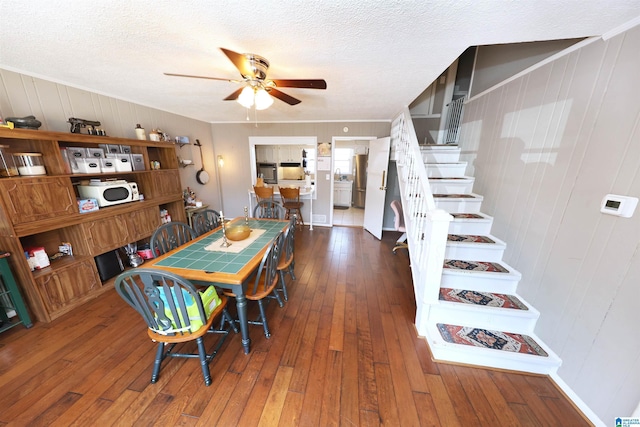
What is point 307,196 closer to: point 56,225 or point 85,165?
point 85,165

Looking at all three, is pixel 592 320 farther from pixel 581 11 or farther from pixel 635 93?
pixel 581 11

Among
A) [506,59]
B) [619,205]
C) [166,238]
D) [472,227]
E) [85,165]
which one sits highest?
[506,59]

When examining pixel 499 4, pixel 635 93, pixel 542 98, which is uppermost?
pixel 499 4

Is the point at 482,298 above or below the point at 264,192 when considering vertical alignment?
below

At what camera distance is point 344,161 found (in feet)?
22.4

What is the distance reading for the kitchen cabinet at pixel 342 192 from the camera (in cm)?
654

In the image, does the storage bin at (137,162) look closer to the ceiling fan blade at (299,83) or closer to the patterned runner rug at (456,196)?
the ceiling fan blade at (299,83)

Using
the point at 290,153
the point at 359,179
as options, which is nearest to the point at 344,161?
the point at 359,179

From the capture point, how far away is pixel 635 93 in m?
1.19

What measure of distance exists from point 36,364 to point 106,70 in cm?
251

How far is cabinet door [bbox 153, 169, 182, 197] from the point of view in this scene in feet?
9.68

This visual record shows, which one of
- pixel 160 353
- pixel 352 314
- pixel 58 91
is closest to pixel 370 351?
pixel 352 314

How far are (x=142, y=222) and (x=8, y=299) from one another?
3.88 feet

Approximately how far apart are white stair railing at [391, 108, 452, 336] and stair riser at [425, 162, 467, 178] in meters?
0.47
